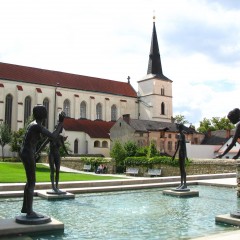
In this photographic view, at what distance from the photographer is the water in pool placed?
6.99 meters

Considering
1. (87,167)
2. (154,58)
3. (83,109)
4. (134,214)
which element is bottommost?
(134,214)

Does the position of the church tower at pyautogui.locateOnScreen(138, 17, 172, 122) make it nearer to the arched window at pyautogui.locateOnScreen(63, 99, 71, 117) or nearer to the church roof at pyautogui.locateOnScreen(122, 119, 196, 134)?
the church roof at pyautogui.locateOnScreen(122, 119, 196, 134)

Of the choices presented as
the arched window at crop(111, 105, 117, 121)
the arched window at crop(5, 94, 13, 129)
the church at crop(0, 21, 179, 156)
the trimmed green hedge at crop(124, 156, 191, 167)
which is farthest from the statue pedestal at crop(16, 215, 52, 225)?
the arched window at crop(111, 105, 117, 121)

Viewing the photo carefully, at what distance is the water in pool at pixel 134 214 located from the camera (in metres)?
6.99

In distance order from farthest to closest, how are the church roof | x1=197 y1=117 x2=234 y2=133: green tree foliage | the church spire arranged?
x1=197 y1=117 x2=234 y2=133: green tree foliage < the church spire < the church roof

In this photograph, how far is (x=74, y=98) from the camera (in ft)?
211

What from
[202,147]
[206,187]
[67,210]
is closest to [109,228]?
[67,210]

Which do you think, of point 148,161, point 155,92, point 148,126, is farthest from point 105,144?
point 148,161

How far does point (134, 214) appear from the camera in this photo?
9172 mm

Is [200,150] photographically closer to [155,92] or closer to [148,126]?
[148,126]

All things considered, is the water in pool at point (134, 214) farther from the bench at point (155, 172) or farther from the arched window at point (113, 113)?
the arched window at point (113, 113)

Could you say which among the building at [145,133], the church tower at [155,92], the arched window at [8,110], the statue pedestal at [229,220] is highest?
the church tower at [155,92]

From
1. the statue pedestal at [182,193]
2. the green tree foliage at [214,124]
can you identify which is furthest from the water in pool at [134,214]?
the green tree foliage at [214,124]

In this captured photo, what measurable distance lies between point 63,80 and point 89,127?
1132 centimetres
